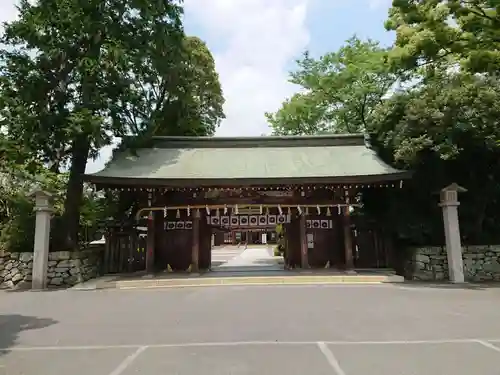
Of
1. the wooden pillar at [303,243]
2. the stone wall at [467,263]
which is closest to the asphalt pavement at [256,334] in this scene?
the stone wall at [467,263]

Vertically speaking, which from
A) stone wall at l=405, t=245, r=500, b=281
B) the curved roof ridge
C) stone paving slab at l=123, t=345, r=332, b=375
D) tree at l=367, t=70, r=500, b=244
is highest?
the curved roof ridge

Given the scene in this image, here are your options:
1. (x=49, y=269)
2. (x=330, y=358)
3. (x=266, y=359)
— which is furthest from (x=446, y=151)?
(x=49, y=269)

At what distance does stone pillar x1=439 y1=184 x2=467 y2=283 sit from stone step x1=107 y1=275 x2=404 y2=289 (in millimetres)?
1751

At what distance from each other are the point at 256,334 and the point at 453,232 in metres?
9.94

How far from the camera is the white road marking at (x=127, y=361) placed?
14.8 ft

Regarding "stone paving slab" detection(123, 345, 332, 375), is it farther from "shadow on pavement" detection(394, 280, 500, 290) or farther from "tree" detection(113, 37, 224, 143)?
"tree" detection(113, 37, 224, 143)

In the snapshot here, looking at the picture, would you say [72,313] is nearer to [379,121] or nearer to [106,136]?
[106,136]

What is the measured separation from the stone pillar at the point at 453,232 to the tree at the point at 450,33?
4161 mm

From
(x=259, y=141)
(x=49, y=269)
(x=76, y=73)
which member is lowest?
(x=49, y=269)

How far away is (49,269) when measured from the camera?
13617 millimetres

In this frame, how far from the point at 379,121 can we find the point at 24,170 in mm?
14746

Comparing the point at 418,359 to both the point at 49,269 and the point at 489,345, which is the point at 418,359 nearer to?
the point at 489,345

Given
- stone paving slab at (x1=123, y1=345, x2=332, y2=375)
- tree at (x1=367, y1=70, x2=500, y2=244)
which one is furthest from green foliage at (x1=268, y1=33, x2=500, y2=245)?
stone paving slab at (x1=123, y1=345, x2=332, y2=375)

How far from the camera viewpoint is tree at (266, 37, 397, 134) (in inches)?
955
